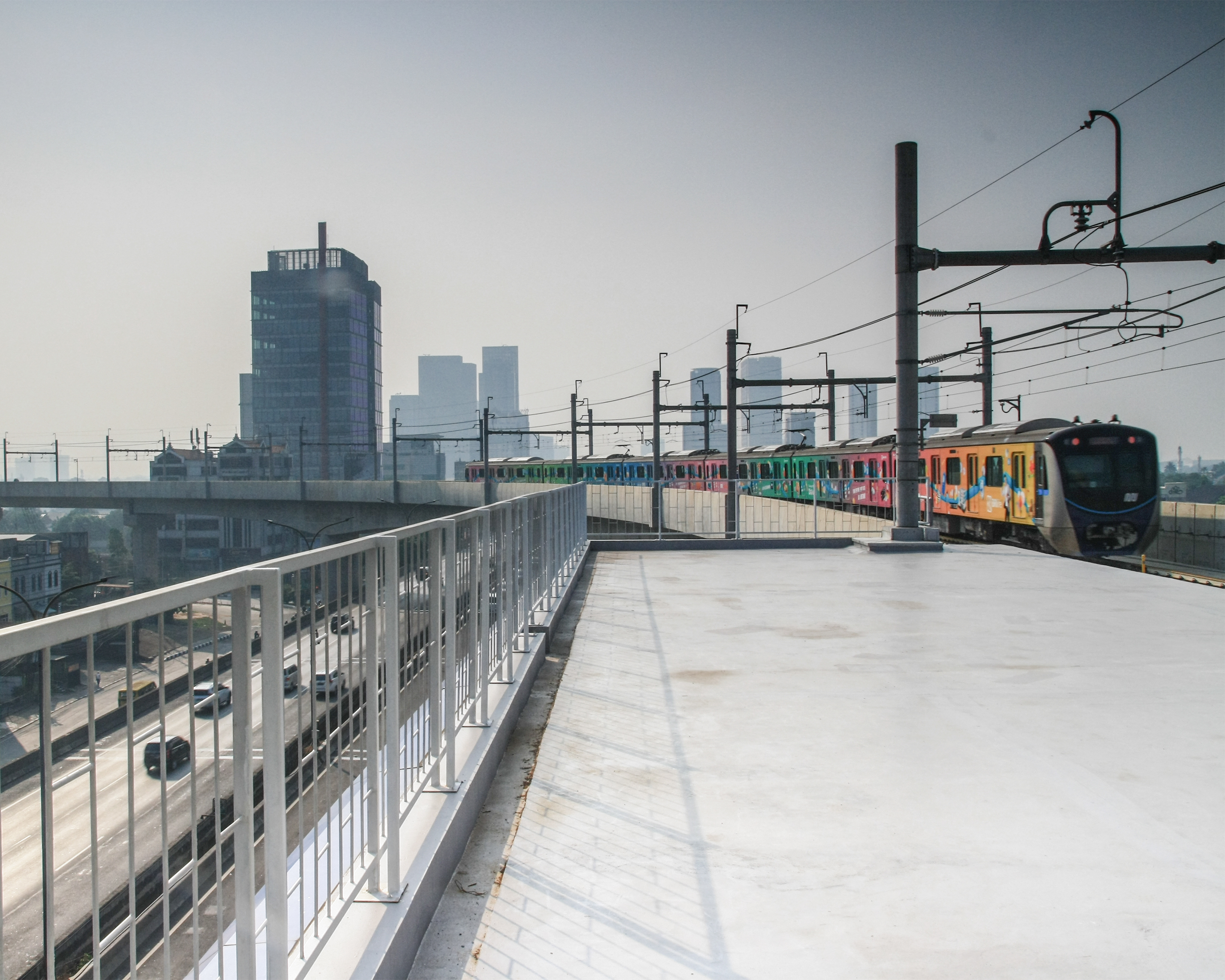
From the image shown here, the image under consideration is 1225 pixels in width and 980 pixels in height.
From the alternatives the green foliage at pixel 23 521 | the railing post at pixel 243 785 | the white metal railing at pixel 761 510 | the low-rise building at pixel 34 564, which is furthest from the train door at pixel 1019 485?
the green foliage at pixel 23 521

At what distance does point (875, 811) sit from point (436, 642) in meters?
2.04

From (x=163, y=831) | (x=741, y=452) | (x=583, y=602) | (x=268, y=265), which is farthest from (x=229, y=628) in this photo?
(x=268, y=265)

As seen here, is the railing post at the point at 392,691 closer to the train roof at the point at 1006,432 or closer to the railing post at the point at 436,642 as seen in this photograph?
the railing post at the point at 436,642

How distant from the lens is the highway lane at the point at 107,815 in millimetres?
1220

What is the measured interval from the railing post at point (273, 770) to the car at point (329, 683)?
0.94 feet

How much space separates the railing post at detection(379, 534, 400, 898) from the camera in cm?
275

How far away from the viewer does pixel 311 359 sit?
13025cm

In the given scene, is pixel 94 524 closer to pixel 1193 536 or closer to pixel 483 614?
pixel 1193 536

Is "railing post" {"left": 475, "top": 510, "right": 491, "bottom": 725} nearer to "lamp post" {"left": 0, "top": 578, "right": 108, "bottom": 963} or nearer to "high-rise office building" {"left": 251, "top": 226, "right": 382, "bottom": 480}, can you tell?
"lamp post" {"left": 0, "top": 578, "right": 108, "bottom": 963}

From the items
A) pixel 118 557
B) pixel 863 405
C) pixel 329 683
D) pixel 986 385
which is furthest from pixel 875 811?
pixel 118 557

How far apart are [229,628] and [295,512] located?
200 ft

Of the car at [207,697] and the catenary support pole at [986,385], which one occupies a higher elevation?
the catenary support pole at [986,385]

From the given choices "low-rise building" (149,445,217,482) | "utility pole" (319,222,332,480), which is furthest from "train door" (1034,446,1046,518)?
"utility pole" (319,222,332,480)

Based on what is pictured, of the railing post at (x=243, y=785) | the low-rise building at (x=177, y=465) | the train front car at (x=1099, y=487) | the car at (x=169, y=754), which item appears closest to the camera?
the car at (x=169, y=754)
